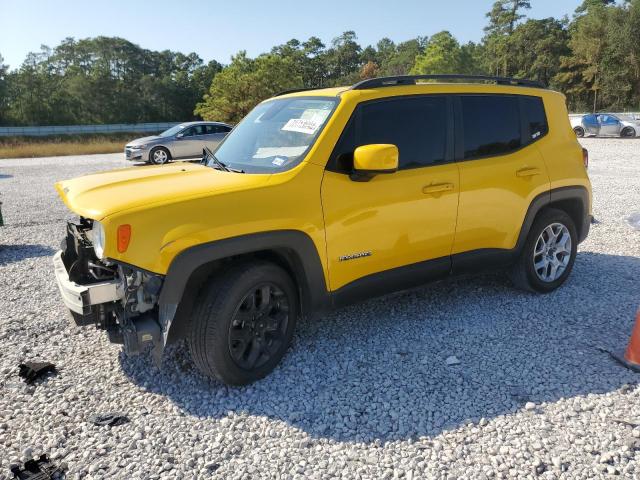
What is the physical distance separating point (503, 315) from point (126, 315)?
3.07 meters

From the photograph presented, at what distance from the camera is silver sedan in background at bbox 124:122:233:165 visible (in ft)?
57.5

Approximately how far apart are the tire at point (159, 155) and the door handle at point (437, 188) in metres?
15.3

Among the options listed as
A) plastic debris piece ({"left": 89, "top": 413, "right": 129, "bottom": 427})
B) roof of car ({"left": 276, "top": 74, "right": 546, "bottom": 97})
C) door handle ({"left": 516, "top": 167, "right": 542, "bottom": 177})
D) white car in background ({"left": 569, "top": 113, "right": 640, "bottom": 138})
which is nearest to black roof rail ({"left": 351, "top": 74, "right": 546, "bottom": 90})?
roof of car ({"left": 276, "top": 74, "right": 546, "bottom": 97})

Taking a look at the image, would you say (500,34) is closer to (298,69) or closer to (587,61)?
(587,61)

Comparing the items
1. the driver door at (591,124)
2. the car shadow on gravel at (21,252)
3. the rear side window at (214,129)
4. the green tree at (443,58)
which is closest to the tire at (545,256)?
the car shadow on gravel at (21,252)

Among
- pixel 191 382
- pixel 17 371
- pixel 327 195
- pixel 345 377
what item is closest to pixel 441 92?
pixel 327 195

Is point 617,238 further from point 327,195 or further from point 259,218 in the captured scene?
point 259,218

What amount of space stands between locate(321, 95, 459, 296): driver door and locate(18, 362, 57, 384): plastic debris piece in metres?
2.11

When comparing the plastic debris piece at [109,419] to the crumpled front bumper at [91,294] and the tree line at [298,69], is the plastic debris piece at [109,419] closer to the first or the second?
the crumpled front bumper at [91,294]

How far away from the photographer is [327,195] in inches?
131

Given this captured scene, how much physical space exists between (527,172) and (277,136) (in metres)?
2.22

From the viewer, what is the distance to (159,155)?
17781mm

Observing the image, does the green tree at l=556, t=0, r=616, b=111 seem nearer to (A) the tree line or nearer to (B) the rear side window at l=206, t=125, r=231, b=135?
(A) the tree line

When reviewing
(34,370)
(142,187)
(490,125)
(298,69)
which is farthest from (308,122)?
(298,69)
